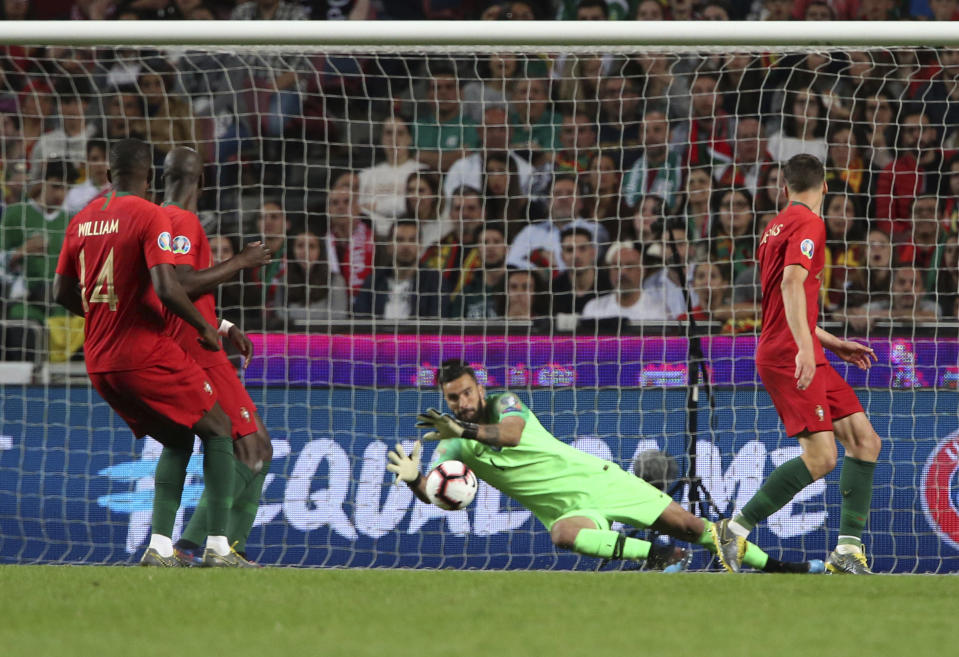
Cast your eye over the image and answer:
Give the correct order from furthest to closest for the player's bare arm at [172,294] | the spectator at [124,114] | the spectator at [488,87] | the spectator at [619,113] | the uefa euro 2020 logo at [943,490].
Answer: the spectator at [488,87], the spectator at [124,114], the spectator at [619,113], the uefa euro 2020 logo at [943,490], the player's bare arm at [172,294]

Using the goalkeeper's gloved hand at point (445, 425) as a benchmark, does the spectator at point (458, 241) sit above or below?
above

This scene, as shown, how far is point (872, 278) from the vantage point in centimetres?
784

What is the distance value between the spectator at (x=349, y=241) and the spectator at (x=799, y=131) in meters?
2.63

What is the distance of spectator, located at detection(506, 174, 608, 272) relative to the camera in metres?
7.91

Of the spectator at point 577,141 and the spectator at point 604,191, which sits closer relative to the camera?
the spectator at point 604,191

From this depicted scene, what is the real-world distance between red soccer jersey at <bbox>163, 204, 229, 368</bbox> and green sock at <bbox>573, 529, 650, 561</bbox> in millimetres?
1740

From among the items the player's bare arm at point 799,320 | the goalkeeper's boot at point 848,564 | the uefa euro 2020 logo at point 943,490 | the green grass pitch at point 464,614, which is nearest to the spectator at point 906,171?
the uefa euro 2020 logo at point 943,490

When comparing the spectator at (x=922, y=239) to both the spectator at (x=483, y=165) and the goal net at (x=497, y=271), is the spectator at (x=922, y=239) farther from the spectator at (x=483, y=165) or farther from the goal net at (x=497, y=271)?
the spectator at (x=483, y=165)

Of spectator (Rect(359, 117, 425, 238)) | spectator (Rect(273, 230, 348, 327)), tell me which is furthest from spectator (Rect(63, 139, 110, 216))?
spectator (Rect(359, 117, 425, 238))

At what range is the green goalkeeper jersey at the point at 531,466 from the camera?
5.91 m

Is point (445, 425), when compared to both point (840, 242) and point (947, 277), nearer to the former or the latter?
point (840, 242)

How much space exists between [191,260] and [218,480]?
2.95 feet

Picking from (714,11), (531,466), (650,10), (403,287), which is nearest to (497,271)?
(403,287)

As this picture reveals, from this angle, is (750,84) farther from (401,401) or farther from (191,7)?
(191,7)
